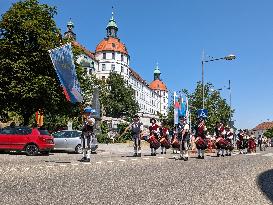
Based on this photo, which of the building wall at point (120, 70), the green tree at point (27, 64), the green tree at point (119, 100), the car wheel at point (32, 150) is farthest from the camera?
the building wall at point (120, 70)

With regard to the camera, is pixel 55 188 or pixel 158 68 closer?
pixel 55 188

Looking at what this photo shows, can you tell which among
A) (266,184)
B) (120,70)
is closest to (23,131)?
(266,184)

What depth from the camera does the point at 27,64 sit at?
29.7 metres

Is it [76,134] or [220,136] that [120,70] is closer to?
[76,134]

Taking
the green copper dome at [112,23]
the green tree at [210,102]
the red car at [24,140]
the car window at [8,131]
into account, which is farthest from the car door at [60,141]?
the green copper dome at [112,23]

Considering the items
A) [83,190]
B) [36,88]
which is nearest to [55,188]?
[83,190]

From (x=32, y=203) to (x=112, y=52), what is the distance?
116509 mm

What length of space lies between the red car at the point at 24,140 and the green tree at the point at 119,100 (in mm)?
72822

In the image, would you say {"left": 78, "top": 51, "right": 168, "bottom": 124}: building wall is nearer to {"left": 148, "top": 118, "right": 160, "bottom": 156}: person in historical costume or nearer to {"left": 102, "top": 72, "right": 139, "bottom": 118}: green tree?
{"left": 102, "top": 72, "right": 139, "bottom": 118}: green tree

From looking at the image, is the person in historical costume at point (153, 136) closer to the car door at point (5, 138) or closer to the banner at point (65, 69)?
the banner at point (65, 69)

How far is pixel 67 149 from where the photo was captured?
24516mm

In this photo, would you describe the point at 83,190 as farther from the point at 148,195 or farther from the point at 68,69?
the point at 68,69

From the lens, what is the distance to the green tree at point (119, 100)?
95.8m

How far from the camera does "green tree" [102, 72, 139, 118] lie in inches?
3770
